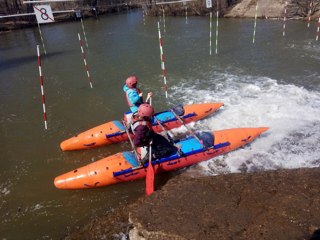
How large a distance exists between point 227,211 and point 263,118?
4523 millimetres

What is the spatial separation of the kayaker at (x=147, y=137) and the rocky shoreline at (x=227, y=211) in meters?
1.01

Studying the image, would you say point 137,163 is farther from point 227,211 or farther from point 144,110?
point 227,211

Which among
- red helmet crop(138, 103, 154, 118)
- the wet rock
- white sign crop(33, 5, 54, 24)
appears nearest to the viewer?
the wet rock

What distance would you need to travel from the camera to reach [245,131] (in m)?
6.77

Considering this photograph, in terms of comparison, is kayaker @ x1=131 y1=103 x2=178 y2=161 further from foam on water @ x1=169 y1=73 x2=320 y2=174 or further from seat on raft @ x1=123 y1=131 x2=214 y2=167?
foam on water @ x1=169 y1=73 x2=320 y2=174

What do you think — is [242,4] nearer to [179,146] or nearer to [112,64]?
[112,64]

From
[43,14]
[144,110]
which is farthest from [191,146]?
[43,14]

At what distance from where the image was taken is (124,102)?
9.93 meters

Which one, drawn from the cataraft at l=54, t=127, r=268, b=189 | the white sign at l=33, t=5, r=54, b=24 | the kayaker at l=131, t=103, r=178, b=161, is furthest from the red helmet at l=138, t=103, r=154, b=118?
the white sign at l=33, t=5, r=54, b=24

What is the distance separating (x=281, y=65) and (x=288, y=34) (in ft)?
16.3

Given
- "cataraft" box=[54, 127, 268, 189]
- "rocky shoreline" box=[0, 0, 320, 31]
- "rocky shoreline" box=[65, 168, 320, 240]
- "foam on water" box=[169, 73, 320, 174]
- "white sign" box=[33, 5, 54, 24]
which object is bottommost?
"foam on water" box=[169, 73, 320, 174]

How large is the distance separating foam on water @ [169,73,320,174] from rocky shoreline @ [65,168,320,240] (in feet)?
3.49

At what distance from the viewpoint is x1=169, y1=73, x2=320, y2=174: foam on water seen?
20.9ft

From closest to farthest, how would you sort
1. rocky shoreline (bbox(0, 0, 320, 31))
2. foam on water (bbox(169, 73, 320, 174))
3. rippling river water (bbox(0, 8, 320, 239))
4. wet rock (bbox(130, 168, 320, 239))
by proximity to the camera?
wet rock (bbox(130, 168, 320, 239)) → rippling river water (bbox(0, 8, 320, 239)) → foam on water (bbox(169, 73, 320, 174)) → rocky shoreline (bbox(0, 0, 320, 31))
